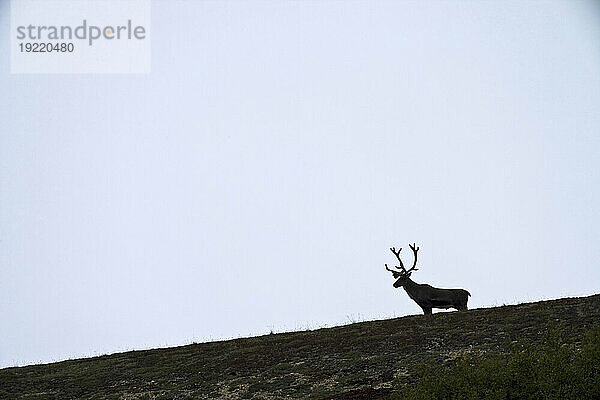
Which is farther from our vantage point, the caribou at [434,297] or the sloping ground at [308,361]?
the caribou at [434,297]

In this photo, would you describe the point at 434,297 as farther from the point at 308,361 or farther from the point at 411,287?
the point at 308,361

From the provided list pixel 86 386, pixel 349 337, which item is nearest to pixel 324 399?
pixel 349 337

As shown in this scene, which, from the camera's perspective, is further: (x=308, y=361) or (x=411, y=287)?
(x=411, y=287)

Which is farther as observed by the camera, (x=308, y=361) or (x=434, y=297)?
(x=434, y=297)

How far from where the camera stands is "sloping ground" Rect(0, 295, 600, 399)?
19859mm

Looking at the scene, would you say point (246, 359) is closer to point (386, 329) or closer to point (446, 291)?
point (386, 329)

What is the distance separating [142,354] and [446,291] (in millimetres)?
12996

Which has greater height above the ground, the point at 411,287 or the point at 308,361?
the point at 411,287

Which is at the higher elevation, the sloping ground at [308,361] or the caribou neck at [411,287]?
the caribou neck at [411,287]

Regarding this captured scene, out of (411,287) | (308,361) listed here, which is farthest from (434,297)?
(308,361)

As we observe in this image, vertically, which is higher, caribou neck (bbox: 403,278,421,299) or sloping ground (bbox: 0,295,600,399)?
caribou neck (bbox: 403,278,421,299)

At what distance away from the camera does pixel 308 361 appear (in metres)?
22.4

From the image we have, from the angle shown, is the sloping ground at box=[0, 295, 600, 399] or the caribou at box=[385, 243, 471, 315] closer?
the sloping ground at box=[0, 295, 600, 399]

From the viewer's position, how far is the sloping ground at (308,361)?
65.2ft
